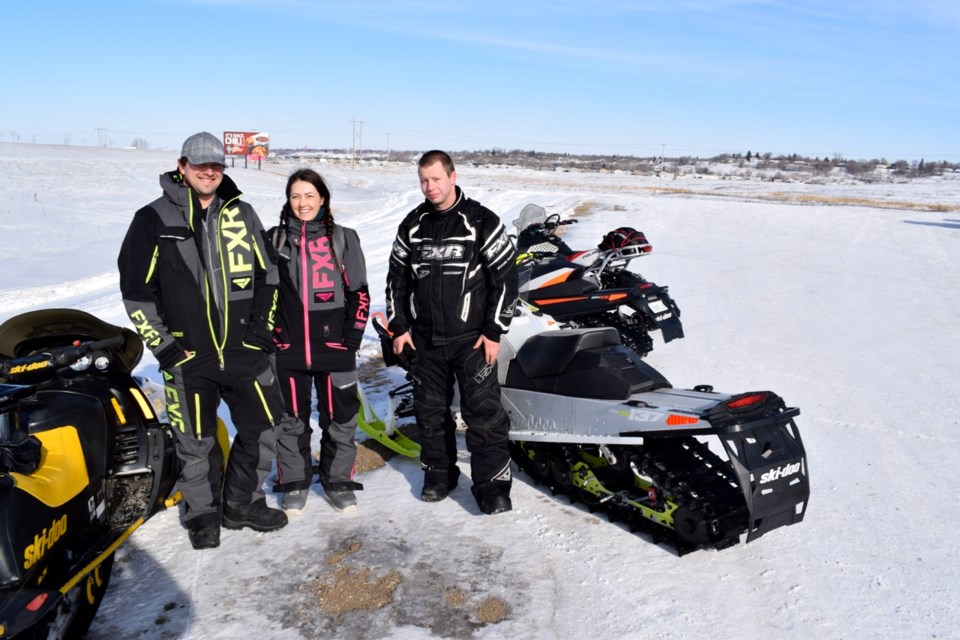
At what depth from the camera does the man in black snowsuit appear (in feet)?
12.3

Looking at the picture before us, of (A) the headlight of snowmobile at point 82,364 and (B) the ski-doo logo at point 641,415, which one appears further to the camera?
(B) the ski-doo logo at point 641,415

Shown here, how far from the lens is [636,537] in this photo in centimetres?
362

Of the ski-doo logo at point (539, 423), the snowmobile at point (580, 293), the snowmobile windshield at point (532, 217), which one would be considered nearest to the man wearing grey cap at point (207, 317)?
the ski-doo logo at point (539, 423)

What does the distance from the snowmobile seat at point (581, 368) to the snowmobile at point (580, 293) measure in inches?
84.0

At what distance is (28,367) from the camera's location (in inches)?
117

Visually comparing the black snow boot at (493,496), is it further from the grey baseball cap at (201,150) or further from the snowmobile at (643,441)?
the grey baseball cap at (201,150)

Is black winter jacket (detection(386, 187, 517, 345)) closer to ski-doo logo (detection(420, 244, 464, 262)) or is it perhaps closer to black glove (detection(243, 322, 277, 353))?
ski-doo logo (detection(420, 244, 464, 262))

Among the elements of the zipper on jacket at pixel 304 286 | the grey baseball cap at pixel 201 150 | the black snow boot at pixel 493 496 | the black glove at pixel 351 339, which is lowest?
the black snow boot at pixel 493 496

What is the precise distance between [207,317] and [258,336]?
280 millimetres

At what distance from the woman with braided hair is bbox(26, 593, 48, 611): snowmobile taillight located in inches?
67.0

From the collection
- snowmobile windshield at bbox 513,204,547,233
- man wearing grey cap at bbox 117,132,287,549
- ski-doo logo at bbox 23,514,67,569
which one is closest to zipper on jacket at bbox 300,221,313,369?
man wearing grey cap at bbox 117,132,287,549

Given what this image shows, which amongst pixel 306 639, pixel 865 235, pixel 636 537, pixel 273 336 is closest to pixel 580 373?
pixel 636 537

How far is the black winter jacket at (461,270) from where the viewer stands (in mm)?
3758

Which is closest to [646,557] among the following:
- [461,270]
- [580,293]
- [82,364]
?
[461,270]
